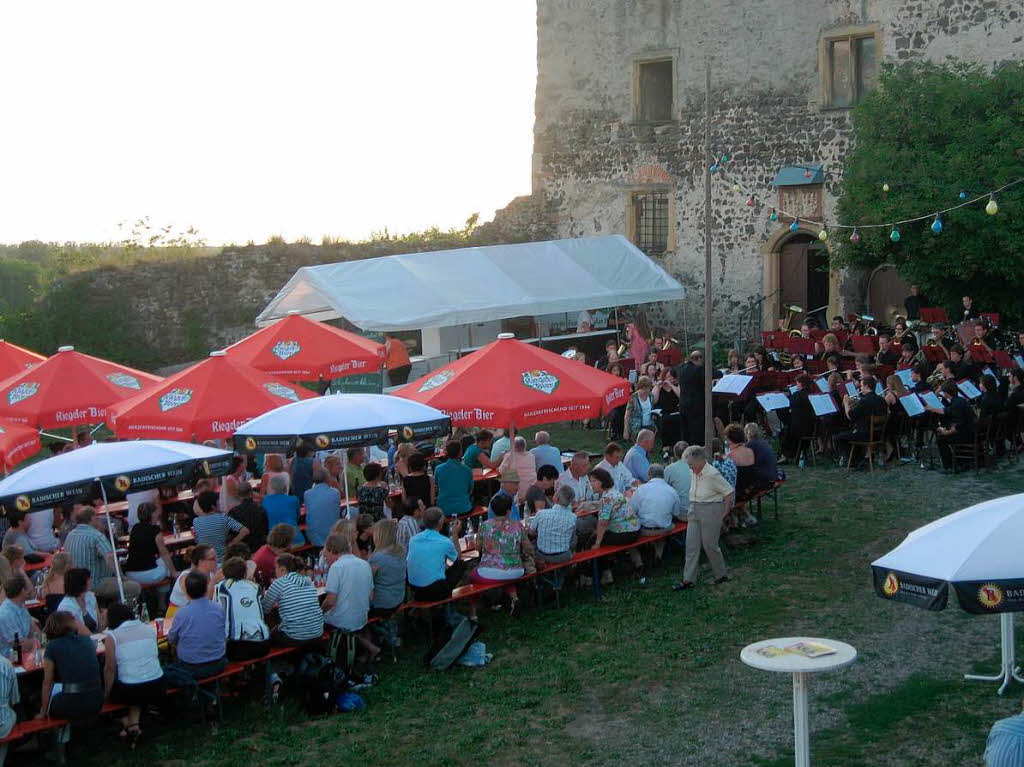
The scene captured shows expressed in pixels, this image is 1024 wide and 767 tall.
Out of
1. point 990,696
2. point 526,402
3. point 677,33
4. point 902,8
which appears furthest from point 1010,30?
point 990,696

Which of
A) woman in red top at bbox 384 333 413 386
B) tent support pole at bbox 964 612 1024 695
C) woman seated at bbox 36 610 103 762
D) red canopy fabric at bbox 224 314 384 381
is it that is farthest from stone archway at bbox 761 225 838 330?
woman seated at bbox 36 610 103 762

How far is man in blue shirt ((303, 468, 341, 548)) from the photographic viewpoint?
1141 centimetres

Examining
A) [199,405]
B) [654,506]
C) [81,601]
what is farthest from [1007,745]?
[199,405]

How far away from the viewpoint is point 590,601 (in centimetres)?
1105

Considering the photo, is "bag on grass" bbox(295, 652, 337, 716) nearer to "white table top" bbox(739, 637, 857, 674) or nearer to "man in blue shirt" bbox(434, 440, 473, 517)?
"man in blue shirt" bbox(434, 440, 473, 517)

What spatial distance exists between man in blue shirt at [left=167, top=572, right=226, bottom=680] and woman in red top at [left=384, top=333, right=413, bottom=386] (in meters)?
12.0

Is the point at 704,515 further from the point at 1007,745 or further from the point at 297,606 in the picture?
the point at 1007,745

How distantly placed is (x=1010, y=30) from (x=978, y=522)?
19133 mm

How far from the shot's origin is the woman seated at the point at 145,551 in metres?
10.4

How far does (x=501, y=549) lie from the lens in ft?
34.4

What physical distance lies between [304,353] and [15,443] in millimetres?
5366

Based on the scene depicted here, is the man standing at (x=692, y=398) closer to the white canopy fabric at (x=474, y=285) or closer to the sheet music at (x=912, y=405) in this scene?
the sheet music at (x=912, y=405)

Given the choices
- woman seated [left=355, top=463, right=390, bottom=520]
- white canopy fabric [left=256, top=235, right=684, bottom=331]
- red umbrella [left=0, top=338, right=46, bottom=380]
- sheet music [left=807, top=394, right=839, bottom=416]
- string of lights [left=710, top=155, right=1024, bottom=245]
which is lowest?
woman seated [left=355, top=463, right=390, bottom=520]

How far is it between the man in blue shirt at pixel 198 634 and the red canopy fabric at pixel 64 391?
5.62 m
